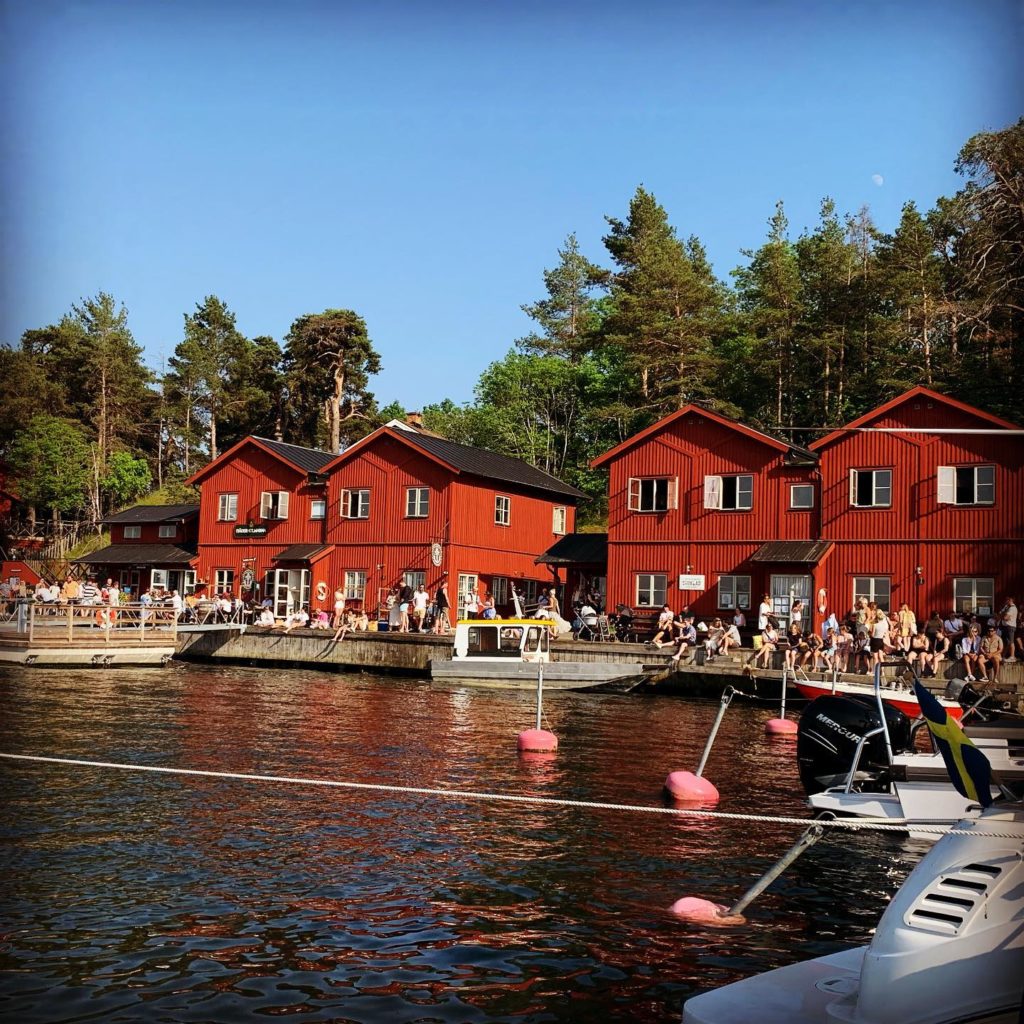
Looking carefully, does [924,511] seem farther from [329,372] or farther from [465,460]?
[329,372]

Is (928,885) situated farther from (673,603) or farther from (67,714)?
(673,603)

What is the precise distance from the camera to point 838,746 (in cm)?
1430

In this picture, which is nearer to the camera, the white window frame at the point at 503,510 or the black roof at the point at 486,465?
the black roof at the point at 486,465

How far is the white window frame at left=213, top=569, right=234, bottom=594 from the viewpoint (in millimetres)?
50938

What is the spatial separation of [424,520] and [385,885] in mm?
35895

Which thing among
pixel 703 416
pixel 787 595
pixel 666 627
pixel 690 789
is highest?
pixel 703 416

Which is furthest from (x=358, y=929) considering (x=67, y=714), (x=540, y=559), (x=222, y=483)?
(x=222, y=483)

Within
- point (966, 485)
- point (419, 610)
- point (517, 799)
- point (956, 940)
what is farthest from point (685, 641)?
point (956, 940)

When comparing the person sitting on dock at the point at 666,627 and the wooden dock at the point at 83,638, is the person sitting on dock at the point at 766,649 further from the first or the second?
the wooden dock at the point at 83,638

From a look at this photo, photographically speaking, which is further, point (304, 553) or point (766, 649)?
point (304, 553)

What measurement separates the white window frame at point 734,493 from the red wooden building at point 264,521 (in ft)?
55.7

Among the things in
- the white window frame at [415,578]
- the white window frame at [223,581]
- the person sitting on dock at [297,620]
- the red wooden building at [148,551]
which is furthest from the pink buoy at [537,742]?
the red wooden building at [148,551]

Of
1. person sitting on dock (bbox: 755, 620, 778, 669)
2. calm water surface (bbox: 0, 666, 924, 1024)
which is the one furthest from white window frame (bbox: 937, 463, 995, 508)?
calm water surface (bbox: 0, 666, 924, 1024)

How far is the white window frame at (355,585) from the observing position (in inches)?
1844
